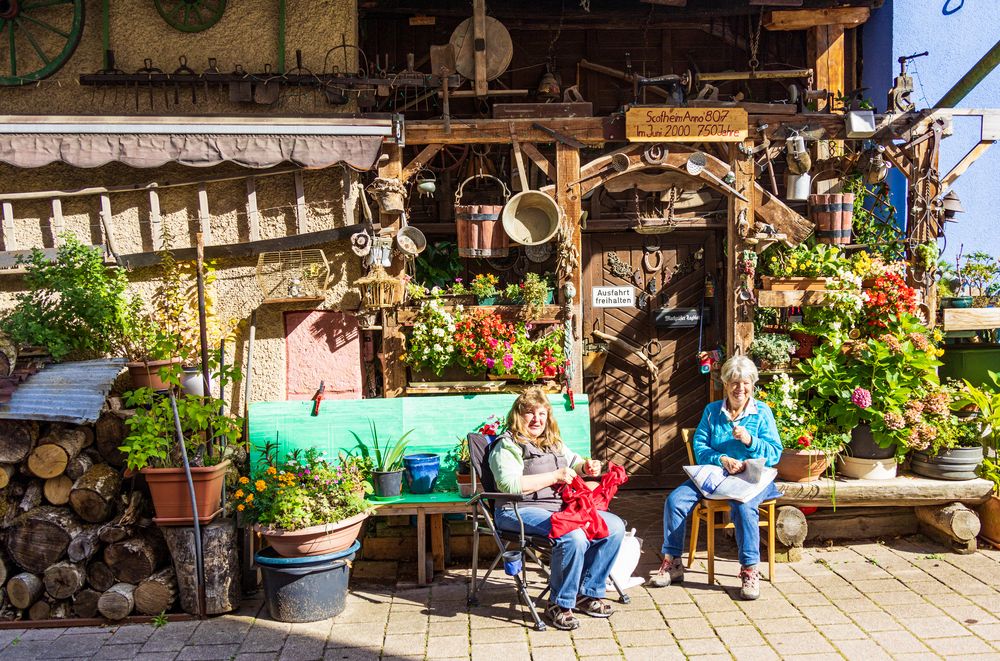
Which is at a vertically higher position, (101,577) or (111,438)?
(111,438)

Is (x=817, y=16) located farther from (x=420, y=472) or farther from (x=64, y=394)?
(x=64, y=394)

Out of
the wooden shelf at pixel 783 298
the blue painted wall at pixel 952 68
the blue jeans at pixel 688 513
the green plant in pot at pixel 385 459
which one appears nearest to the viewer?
the blue jeans at pixel 688 513

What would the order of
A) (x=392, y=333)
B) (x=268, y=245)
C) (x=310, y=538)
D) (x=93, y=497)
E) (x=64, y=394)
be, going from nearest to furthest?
(x=310, y=538) → (x=93, y=497) → (x=64, y=394) → (x=268, y=245) → (x=392, y=333)

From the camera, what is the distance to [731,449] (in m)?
5.73

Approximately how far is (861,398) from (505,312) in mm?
2736

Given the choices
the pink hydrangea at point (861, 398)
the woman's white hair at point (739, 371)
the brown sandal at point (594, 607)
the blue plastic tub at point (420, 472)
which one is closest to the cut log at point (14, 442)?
the blue plastic tub at point (420, 472)

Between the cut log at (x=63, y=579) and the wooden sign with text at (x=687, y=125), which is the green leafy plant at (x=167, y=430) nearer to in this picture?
the cut log at (x=63, y=579)

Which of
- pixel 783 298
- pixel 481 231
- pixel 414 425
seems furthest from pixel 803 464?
pixel 481 231

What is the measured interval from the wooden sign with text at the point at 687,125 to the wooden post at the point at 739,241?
0.18 meters

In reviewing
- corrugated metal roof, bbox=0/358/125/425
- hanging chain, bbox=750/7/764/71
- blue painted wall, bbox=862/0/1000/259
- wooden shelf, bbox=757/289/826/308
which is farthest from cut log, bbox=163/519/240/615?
blue painted wall, bbox=862/0/1000/259

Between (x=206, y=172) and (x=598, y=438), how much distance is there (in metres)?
4.19

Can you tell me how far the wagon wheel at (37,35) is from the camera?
6.79m

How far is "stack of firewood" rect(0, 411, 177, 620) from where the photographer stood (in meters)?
5.21

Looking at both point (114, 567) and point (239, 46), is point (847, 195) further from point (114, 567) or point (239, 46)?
point (114, 567)
